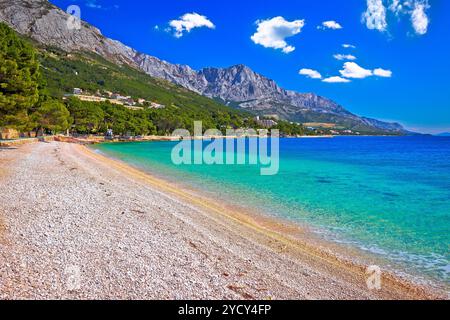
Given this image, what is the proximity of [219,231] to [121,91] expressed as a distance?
202 metres

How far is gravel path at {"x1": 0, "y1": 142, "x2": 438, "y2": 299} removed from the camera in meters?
6.59

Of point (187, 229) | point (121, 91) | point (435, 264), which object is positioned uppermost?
point (121, 91)

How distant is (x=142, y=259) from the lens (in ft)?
26.7

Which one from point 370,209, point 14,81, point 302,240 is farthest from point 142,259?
point 14,81

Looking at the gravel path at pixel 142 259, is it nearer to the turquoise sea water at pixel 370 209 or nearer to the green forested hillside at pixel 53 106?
the turquoise sea water at pixel 370 209

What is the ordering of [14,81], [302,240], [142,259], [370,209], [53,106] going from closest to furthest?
[142,259] < [302,240] < [370,209] < [14,81] < [53,106]

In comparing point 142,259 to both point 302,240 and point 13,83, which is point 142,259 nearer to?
point 302,240

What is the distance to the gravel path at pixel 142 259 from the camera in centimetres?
659

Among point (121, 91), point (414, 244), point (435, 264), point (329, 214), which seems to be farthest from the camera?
point (121, 91)

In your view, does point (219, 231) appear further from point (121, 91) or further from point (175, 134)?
point (121, 91)

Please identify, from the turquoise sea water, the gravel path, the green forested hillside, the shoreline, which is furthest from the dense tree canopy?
the shoreline

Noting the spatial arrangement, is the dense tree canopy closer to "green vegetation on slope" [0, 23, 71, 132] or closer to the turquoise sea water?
"green vegetation on slope" [0, 23, 71, 132]
